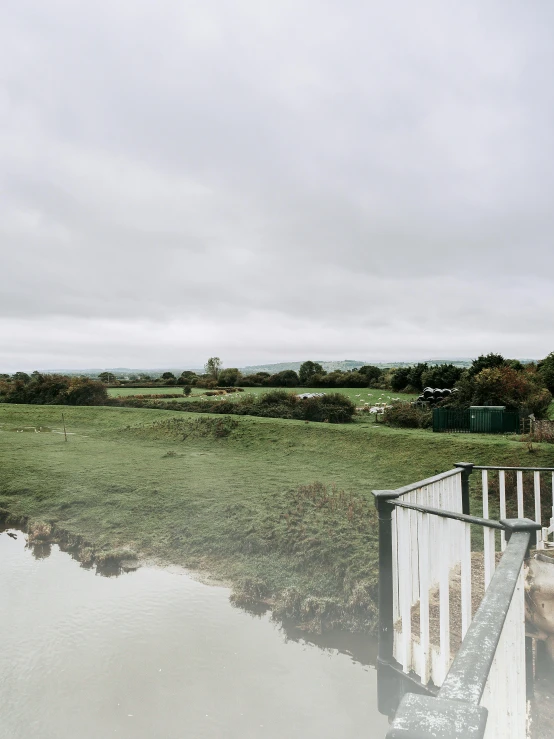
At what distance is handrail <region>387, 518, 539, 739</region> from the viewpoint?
103 centimetres

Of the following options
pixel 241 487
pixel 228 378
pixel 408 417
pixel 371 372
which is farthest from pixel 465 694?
pixel 371 372

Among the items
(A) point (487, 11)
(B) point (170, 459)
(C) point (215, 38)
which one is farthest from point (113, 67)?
(B) point (170, 459)

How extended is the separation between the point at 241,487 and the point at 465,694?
43.5ft

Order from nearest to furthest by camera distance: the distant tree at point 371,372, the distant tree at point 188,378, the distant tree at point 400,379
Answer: the distant tree at point 400,379 < the distant tree at point 371,372 < the distant tree at point 188,378

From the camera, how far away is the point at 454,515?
337 cm

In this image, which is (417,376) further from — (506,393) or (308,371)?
(506,393)

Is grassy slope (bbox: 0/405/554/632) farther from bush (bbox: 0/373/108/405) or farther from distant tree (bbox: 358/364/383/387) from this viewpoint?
distant tree (bbox: 358/364/383/387)

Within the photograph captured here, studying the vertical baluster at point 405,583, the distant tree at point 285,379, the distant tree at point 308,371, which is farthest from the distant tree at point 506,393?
the distant tree at point 285,379

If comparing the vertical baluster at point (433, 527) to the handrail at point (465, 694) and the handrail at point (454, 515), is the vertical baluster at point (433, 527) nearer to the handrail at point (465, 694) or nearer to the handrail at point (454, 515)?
the handrail at point (454, 515)

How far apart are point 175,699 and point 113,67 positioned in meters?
17.6

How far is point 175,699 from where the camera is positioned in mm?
6082

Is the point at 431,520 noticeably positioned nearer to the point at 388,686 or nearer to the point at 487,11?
the point at 388,686

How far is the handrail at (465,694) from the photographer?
1.03 m

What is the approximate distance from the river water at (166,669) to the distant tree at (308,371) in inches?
1733
